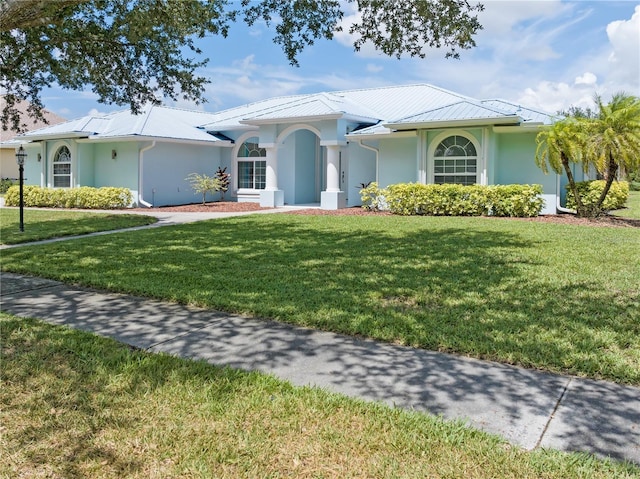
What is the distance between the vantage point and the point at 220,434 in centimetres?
321

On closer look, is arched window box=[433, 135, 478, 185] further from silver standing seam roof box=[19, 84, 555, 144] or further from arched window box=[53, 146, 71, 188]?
arched window box=[53, 146, 71, 188]

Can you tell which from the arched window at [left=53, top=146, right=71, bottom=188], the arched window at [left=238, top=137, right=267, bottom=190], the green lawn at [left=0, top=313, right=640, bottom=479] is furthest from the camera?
the arched window at [left=238, top=137, right=267, bottom=190]

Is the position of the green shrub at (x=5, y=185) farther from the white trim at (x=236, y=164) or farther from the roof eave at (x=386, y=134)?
the roof eave at (x=386, y=134)

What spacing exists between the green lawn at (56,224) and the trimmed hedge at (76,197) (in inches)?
109

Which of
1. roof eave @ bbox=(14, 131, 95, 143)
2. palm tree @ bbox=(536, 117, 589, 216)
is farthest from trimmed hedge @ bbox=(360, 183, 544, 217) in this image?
roof eave @ bbox=(14, 131, 95, 143)

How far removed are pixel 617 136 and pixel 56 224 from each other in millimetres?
16330

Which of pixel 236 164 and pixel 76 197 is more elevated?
pixel 236 164

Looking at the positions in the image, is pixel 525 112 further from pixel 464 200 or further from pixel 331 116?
pixel 331 116

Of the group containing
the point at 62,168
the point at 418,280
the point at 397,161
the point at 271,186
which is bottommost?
the point at 418,280

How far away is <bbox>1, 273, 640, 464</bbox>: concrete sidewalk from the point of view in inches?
132

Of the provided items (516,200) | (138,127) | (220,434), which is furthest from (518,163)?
(220,434)

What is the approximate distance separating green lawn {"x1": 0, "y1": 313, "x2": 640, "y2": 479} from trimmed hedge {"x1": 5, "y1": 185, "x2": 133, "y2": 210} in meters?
19.2

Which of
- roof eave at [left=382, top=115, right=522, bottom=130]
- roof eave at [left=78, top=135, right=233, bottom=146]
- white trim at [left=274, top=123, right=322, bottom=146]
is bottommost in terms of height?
roof eave at [left=382, top=115, right=522, bottom=130]

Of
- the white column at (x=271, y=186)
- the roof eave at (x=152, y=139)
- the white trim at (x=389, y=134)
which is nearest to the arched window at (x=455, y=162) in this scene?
the white trim at (x=389, y=134)
